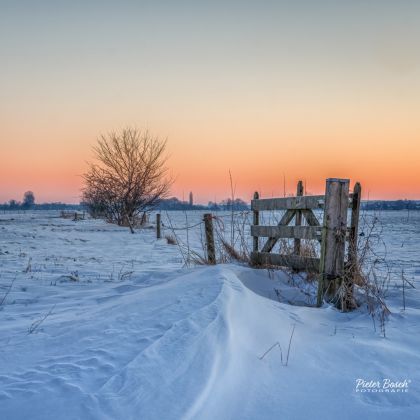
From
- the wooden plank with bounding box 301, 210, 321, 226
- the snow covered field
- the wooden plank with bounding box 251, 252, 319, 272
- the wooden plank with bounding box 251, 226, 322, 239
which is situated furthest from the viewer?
the wooden plank with bounding box 301, 210, 321, 226

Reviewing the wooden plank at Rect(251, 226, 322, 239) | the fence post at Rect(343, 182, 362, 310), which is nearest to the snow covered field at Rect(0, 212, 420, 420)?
the fence post at Rect(343, 182, 362, 310)

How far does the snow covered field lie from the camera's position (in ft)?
7.02

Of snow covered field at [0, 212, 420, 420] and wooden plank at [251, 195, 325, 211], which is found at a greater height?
wooden plank at [251, 195, 325, 211]

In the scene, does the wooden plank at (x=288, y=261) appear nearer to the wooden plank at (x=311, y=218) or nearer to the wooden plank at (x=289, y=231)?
the wooden plank at (x=289, y=231)

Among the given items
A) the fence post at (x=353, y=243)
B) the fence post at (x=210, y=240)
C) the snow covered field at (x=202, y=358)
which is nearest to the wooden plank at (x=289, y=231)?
the fence post at (x=353, y=243)

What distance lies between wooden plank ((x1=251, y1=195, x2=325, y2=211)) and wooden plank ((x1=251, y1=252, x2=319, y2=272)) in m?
0.78

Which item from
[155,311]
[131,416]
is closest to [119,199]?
[155,311]

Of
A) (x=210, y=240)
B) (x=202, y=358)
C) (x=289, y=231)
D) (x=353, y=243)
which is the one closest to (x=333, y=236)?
(x=353, y=243)

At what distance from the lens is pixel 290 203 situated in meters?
6.05

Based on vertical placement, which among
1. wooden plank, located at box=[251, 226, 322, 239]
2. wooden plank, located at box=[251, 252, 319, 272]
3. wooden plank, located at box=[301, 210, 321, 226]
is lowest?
wooden plank, located at box=[251, 252, 319, 272]

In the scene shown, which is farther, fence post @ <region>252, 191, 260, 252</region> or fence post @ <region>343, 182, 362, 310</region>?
fence post @ <region>252, 191, 260, 252</region>

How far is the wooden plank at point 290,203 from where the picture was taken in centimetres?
542

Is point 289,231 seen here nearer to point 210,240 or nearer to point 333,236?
point 333,236

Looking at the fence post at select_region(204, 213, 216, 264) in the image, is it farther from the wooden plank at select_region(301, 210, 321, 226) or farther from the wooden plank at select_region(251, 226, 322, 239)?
the wooden plank at select_region(301, 210, 321, 226)
